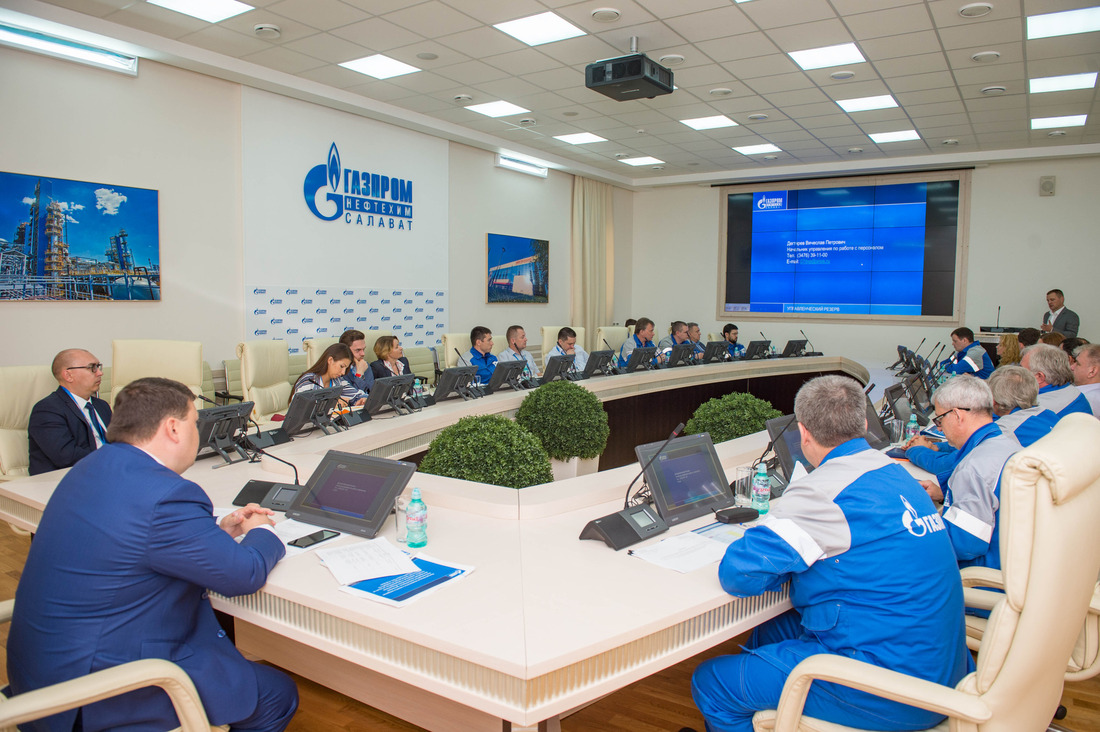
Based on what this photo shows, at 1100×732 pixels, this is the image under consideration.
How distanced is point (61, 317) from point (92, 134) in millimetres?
1344

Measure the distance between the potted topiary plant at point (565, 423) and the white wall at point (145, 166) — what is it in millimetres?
3141

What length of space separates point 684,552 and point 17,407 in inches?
140

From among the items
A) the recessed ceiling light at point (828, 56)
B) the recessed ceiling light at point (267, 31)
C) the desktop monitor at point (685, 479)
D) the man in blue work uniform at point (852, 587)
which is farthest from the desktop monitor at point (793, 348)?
the man in blue work uniform at point (852, 587)

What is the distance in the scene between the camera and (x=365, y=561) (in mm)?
1845

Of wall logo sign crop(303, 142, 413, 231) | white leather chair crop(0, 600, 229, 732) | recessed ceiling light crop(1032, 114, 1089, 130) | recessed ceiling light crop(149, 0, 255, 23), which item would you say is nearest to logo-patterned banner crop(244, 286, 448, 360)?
wall logo sign crop(303, 142, 413, 231)

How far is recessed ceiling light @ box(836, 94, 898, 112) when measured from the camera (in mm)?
6426

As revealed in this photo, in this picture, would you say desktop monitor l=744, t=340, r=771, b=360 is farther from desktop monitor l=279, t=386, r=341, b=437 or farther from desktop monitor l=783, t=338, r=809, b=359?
desktop monitor l=279, t=386, r=341, b=437

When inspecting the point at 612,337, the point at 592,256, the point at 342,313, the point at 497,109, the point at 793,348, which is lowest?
the point at 793,348

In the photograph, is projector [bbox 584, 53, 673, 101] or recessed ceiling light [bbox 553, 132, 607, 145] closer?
projector [bbox 584, 53, 673, 101]

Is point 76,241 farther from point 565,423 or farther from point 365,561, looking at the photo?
point 365,561

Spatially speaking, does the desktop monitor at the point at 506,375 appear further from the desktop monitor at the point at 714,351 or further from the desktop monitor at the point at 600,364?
the desktop monitor at the point at 714,351

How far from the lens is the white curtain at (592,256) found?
10062mm

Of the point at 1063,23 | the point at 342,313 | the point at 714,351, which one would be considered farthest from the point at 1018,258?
the point at 342,313

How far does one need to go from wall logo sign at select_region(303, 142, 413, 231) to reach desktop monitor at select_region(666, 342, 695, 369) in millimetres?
3126
